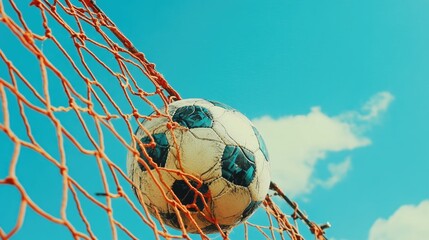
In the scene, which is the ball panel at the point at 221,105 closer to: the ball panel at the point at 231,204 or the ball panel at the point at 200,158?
the ball panel at the point at 200,158

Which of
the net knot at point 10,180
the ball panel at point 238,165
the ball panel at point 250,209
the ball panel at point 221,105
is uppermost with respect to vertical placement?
the ball panel at point 221,105

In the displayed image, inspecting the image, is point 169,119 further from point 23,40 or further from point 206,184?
point 23,40

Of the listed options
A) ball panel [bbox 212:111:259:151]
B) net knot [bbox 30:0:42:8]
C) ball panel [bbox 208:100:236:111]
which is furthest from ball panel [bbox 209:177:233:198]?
net knot [bbox 30:0:42:8]

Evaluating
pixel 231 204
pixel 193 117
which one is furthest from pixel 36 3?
pixel 231 204

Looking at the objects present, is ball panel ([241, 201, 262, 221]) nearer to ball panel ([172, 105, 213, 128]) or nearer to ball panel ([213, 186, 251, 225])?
ball panel ([213, 186, 251, 225])

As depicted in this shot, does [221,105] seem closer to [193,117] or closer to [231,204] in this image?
[193,117]

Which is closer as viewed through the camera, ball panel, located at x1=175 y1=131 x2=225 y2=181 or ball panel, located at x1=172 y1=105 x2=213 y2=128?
ball panel, located at x1=175 y1=131 x2=225 y2=181

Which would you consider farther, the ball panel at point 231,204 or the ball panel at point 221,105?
the ball panel at point 221,105

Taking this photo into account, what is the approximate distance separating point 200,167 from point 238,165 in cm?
21

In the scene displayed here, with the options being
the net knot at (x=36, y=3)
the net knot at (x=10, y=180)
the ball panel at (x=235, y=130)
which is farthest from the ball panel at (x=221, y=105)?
the net knot at (x=10, y=180)

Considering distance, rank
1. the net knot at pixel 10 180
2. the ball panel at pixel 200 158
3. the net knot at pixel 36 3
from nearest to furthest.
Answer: the net knot at pixel 10 180, the net knot at pixel 36 3, the ball panel at pixel 200 158

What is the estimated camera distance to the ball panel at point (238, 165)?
3100 mm

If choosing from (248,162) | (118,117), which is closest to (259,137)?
(248,162)

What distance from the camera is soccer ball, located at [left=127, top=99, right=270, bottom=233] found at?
307 cm
